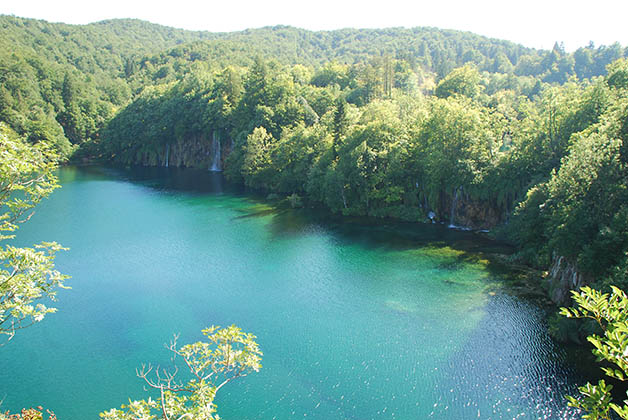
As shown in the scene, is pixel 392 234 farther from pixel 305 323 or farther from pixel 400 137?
pixel 305 323

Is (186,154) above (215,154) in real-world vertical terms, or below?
below

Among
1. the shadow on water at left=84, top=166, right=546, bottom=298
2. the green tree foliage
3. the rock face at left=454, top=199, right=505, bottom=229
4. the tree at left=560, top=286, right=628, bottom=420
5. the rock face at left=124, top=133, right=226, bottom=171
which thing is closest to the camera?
the tree at left=560, top=286, right=628, bottom=420

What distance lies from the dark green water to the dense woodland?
5.23 meters

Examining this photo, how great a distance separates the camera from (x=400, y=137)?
52.7m

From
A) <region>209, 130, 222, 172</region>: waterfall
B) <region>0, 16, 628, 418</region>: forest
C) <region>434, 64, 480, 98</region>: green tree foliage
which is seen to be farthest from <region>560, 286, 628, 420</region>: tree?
<region>209, 130, 222, 172</region>: waterfall

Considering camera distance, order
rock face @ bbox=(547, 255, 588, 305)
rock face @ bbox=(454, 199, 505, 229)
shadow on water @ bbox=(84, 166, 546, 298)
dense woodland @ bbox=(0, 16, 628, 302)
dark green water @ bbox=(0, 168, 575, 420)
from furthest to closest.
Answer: rock face @ bbox=(454, 199, 505, 229)
shadow on water @ bbox=(84, 166, 546, 298)
dense woodland @ bbox=(0, 16, 628, 302)
rock face @ bbox=(547, 255, 588, 305)
dark green water @ bbox=(0, 168, 575, 420)

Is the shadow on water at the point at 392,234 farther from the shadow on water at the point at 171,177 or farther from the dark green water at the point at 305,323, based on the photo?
the shadow on water at the point at 171,177

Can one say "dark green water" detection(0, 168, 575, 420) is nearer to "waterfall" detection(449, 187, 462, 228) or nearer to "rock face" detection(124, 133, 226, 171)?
"waterfall" detection(449, 187, 462, 228)

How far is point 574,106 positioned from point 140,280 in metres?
42.4

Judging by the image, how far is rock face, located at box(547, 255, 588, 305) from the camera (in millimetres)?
27219

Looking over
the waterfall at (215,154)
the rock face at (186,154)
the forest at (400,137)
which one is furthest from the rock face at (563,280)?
the waterfall at (215,154)

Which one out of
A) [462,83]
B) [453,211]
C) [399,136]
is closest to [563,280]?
[453,211]

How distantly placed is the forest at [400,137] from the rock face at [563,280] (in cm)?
8

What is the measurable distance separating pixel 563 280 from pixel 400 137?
28240 millimetres
